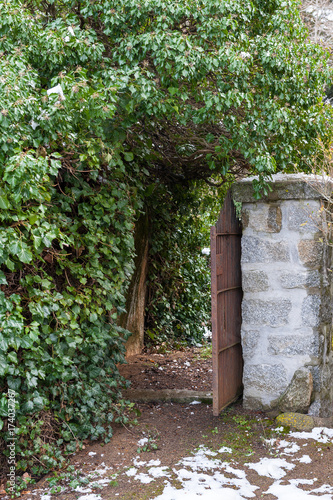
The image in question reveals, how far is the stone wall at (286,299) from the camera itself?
402cm

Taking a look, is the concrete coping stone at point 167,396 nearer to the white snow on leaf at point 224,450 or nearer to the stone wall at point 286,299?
the stone wall at point 286,299

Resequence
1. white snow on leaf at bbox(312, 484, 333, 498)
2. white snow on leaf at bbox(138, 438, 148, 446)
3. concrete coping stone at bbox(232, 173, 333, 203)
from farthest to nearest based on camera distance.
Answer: concrete coping stone at bbox(232, 173, 333, 203) → white snow on leaf at bbox(138, 438, 148, 446) → white snow on leaf at bbox(312, 484, 333, 498)

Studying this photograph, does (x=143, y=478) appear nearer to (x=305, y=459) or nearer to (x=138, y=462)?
(x=138, y=462)

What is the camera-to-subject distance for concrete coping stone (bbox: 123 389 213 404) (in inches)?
183

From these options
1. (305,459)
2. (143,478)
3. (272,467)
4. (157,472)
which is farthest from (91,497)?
(305,459)

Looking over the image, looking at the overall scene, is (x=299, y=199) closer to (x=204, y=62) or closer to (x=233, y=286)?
(x=233, y=286)

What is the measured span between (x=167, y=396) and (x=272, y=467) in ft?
5.20

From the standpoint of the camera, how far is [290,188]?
4062mm

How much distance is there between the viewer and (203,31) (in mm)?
3439

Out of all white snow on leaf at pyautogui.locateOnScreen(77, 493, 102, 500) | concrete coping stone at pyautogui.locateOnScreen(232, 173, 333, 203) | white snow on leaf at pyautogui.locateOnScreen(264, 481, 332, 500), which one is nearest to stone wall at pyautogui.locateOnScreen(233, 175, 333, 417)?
concrete coping stone at pyautogui.locateOnScreen(232, 173, 333, 203)

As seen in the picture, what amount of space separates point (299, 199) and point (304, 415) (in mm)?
1765

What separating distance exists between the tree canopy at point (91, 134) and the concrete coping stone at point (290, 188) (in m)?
0.15

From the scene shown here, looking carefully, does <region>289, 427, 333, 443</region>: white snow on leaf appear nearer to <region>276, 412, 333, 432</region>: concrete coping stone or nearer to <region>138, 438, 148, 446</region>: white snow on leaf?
<region>276, 412, 333, 432</region>: concrete coping stone

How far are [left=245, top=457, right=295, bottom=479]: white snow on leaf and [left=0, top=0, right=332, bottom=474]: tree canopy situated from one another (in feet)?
3.71
